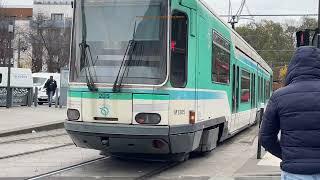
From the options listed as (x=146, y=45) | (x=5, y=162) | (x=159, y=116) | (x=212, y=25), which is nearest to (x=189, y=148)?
(x=159, y=116)

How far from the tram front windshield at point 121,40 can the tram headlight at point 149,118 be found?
20.5 inches

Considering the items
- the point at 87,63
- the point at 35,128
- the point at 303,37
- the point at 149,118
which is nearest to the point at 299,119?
the point at 149,118

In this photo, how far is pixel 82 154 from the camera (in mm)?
13289

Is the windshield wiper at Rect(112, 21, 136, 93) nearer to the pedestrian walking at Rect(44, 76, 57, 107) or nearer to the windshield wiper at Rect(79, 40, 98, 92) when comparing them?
the windshield wiper at Rect(79, 40, 98, 92)

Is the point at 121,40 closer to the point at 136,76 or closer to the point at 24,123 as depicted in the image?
the point at 136,76

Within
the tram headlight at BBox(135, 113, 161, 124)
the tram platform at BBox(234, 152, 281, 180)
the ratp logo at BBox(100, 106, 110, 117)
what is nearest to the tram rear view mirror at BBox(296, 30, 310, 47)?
the tram platform at BBox(234, 152, 281, 180)

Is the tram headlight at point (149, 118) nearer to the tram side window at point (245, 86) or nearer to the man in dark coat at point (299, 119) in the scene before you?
the man in dark coat at point (299, 119)

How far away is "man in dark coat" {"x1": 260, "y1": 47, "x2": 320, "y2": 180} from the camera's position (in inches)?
151

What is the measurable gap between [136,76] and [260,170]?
2.76 meters

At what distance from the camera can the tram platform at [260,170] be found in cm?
962

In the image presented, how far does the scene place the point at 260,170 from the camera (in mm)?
10430

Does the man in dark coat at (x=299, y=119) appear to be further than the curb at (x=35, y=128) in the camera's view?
No

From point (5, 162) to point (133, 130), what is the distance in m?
3.37

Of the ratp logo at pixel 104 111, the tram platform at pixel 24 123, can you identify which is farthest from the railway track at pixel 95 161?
the tram platform at pixel 24 123
